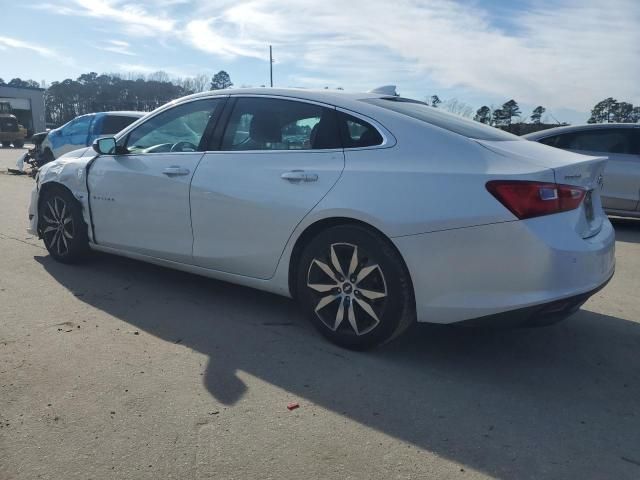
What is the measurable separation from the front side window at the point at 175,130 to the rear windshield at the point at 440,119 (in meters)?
1.35

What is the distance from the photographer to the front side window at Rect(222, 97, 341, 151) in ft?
12.4

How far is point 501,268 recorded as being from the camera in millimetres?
3057

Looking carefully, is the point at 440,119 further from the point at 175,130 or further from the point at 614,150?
the point at 614,150

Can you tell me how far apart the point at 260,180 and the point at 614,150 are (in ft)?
22.0

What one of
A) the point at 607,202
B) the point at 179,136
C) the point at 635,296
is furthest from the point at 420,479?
the point at 607,202

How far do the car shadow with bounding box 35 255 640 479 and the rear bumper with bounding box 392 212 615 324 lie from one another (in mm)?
458

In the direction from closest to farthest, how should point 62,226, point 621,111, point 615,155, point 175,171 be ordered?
point 175,171 < point 62,226 < point 615,155 < point 621,111

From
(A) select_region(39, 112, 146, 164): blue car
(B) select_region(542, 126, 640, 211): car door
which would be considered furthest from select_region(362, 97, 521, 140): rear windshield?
(A) select_region(39, 112, 146, 164): blue car

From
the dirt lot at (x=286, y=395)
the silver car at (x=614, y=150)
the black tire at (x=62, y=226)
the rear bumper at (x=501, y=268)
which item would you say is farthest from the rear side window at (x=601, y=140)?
the black tire at (x=62, y=226)

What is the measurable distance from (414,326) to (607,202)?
18.2 ft

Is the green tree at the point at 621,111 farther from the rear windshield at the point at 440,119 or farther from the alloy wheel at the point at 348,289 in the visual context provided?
the alloy wheel at the point at 348,289

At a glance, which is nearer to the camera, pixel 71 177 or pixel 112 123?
pixel 71 177

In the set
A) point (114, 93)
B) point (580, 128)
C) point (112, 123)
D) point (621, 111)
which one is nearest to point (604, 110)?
point (621, 111)

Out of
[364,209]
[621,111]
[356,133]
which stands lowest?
[364,209]
